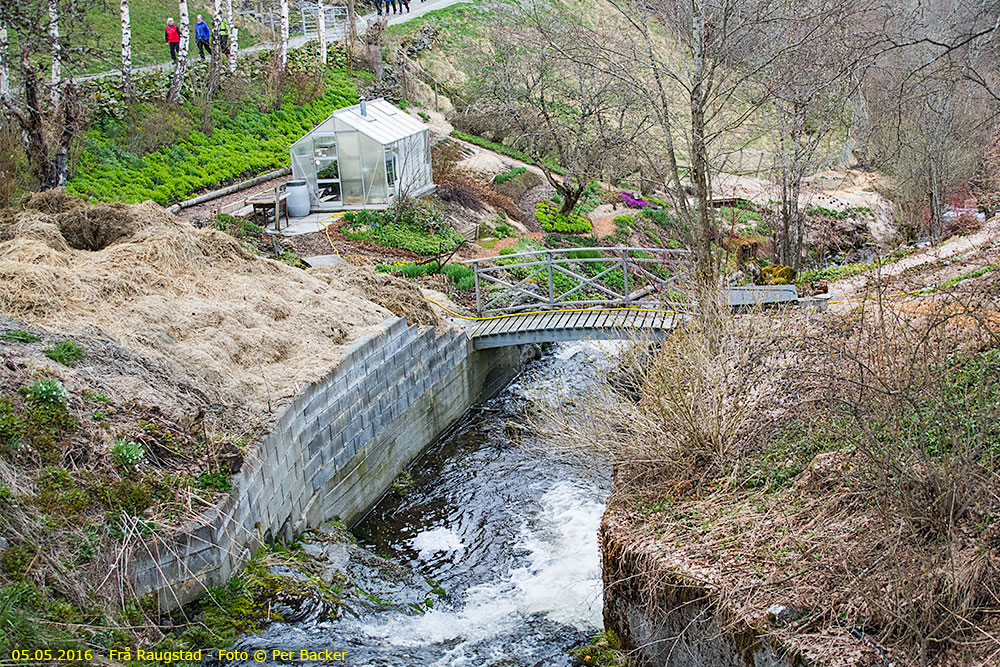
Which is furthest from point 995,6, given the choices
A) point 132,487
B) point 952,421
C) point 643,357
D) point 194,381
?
point 132,487

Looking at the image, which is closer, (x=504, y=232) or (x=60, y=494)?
(x=60, y=494)

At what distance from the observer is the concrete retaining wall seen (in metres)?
7.80

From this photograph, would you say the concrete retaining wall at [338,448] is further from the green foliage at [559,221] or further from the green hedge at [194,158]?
the green hedge at [194,158]

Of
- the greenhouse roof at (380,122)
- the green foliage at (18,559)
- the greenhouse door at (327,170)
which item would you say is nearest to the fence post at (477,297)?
the greenhouse roof at (380,122)

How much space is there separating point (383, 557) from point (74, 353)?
13.7ft

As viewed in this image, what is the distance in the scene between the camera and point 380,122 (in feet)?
72.0

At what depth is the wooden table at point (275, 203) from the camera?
19.7m

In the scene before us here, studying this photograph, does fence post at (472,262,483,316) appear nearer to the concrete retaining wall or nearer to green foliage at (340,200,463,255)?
the concrete retaining wall

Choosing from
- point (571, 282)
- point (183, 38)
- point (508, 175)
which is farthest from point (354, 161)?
point (183, 38)

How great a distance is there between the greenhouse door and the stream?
8513 mm

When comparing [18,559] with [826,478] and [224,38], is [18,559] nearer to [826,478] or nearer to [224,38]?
[826,478]

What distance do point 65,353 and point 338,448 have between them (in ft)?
11.3

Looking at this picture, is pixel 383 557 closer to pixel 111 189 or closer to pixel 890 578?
pixel 890 578

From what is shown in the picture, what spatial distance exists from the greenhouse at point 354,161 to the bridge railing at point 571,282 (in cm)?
381
